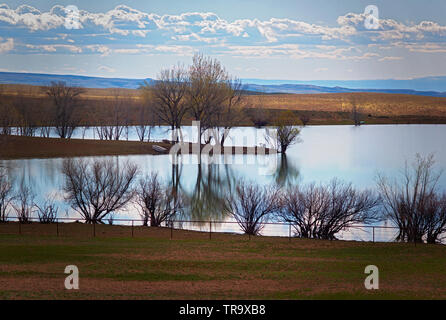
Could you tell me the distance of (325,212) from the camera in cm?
3531

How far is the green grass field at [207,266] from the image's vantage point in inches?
774

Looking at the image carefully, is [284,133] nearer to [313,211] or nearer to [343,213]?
[313,211]

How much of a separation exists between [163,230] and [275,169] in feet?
96.5

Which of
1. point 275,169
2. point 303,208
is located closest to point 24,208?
point 303,208

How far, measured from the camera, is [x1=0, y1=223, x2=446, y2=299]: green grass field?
64.5ft

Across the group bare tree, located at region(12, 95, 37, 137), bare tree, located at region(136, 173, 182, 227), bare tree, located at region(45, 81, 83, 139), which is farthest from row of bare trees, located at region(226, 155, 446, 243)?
bare tree, located at region(12, 95, 37, 137)

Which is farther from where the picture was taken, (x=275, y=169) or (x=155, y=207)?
(x=275, y=169)

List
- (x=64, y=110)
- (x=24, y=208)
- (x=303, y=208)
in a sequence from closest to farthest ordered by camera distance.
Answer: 1. (x=303, y=208)
2. (x=24, y=208)
3. (x=64, y=110)

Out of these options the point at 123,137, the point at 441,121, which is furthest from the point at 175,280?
the point at 441,121

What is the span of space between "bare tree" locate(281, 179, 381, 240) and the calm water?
1225mm

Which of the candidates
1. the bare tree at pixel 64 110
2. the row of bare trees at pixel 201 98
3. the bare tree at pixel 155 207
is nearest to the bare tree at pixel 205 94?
the row of bare trees at pixel 201 98

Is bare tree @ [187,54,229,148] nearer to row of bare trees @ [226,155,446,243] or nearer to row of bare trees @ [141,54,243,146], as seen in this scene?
row of bare trees @ [141,54,243,146]
